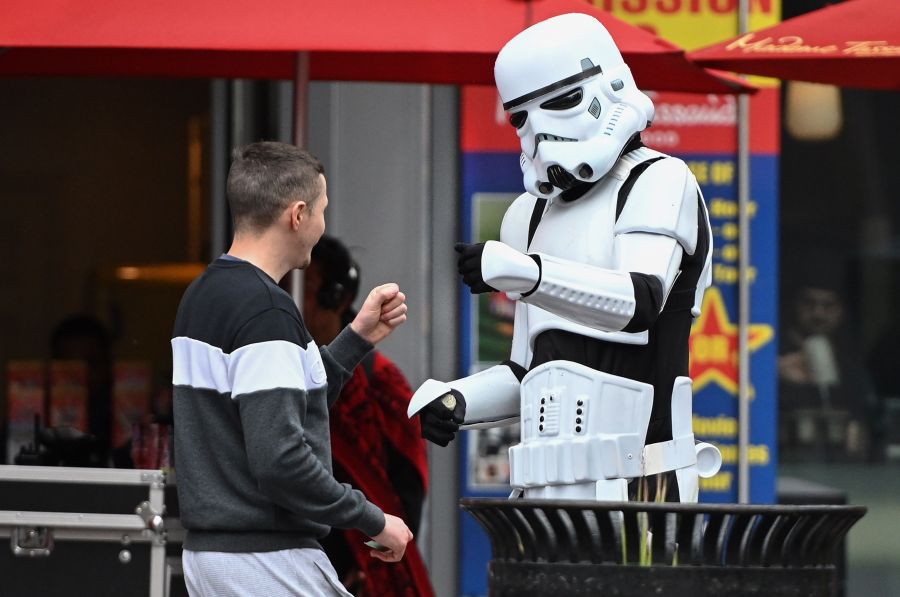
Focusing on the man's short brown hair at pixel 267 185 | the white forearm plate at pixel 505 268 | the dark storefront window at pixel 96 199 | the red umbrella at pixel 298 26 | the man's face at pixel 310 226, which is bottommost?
the white forearm plate at pixel 505 268

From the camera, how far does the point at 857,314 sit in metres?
6.60

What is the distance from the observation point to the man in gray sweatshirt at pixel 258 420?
2980mm

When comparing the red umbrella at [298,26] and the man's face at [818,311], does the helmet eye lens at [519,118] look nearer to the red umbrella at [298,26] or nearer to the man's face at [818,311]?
the red umbrella at [298,26]

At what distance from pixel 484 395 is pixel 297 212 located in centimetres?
76

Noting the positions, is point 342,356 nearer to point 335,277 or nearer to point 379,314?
point 379,314

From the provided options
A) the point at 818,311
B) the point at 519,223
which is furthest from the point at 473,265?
the point at 818,311

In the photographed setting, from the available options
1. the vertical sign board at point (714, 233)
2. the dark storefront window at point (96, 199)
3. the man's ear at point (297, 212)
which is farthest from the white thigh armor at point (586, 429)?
the dark storefront window at point (96, 199)

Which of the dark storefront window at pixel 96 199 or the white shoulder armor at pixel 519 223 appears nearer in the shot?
the white shoulder armor at pixel 519 223

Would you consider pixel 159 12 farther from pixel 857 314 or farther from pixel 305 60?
pixel 857 314

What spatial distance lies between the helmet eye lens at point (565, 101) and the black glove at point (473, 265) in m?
0.53

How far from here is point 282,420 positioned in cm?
296

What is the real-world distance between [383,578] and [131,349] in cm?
532

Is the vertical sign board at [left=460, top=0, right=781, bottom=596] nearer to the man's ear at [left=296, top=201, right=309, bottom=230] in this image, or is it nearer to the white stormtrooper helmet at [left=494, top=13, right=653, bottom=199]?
the white stormtrooper helmet at [left=494, top=13, right=653, bottom=199]

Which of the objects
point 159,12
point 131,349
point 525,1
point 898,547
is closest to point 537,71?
point 525,1
